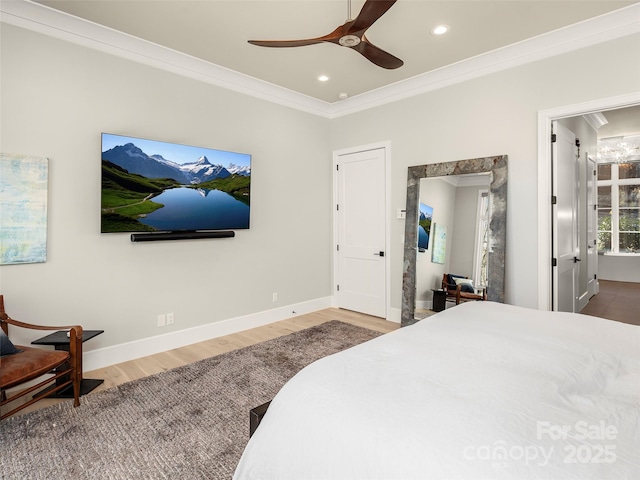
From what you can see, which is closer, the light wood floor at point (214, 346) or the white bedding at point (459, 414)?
the white bedding at point (459, 414)

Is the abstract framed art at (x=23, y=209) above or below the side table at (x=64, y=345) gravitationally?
above

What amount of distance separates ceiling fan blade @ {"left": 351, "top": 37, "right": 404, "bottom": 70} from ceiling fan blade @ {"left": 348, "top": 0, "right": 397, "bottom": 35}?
19cm

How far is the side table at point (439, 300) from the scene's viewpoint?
3.91m

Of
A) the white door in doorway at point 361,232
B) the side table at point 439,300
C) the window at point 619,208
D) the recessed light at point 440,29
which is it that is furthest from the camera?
the window at point 619,208

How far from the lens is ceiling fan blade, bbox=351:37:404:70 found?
229cm

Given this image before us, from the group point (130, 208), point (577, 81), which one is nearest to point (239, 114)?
point (130, 208)

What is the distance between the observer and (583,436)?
924mm

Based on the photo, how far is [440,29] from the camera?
2.93 m

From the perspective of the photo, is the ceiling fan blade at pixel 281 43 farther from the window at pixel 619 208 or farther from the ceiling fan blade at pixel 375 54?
the window at pixel 619 208

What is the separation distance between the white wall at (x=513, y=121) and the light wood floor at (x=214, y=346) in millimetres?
625

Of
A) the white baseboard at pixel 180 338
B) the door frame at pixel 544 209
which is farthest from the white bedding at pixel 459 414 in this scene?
the white baseboard at pixel 180 338

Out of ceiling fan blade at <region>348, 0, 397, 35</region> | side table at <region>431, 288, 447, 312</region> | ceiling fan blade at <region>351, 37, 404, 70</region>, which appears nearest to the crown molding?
ceiling fan blade at <region>351, 37, 404, 70</region>

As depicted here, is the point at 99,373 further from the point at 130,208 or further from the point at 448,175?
the point at 448,175

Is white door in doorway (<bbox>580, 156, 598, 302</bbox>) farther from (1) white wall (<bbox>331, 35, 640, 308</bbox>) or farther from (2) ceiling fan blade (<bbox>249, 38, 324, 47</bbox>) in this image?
(2) ceiling fan blade (<bbox>249, 38, 324, 47</bbox>)
